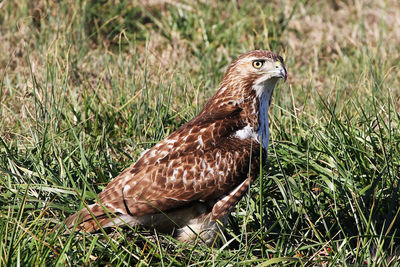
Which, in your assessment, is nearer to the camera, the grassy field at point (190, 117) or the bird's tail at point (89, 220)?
the grassy field at point (190, 117)

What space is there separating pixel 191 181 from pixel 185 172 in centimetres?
7

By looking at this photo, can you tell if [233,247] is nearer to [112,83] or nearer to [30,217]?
[30,217]

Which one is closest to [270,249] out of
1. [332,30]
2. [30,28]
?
[30,28]

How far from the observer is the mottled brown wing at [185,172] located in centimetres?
373

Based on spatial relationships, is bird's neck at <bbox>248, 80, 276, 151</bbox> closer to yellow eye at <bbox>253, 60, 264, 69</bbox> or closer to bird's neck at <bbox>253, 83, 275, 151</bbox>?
bird's neck at <bbox>253, 83, 275, 151</bbox>

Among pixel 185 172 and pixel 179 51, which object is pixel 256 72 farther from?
pixel 179 51

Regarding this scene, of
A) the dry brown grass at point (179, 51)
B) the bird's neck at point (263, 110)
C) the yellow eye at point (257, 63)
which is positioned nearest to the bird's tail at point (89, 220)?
the bird's neck at point (263, 110)

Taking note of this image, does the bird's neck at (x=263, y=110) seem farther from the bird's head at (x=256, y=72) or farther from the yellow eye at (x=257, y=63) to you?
the yellow eye at (x=257, y=63)

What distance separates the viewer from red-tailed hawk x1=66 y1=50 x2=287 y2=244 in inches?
147

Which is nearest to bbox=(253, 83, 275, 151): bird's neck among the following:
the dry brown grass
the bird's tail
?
the bird's tail

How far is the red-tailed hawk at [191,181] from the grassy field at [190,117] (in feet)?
0.41

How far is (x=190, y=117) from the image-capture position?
5.08m

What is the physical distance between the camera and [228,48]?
7.18 m

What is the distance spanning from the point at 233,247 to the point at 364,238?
1044mm
